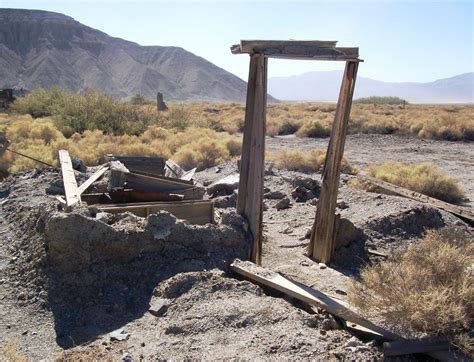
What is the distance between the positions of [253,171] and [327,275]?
168 centimetres

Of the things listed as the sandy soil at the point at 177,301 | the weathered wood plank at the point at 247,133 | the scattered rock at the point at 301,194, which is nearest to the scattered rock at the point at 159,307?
the sandy soil at the point at 177,301

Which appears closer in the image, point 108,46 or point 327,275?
point 327,275

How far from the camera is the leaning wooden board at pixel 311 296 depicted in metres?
4.33

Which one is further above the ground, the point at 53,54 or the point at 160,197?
the point at 53,54

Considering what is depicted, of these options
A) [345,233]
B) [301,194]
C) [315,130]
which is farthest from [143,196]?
[315,130]

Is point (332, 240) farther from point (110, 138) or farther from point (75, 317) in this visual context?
point (110, 138)

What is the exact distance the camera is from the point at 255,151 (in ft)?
21.3

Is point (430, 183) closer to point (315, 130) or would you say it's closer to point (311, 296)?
point (311, 296)

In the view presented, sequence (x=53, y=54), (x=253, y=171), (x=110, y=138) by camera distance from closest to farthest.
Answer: (x=253, y=171) → (x=110, y=138) → (x=53, y=54)

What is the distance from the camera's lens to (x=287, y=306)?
4.91 metres

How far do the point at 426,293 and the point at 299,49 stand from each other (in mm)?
3221

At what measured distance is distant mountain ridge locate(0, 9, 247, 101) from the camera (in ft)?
298

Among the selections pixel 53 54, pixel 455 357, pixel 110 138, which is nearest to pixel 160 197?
pixel 455 357

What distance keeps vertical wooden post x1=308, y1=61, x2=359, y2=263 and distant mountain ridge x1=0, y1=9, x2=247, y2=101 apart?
82.3m
